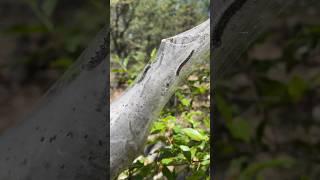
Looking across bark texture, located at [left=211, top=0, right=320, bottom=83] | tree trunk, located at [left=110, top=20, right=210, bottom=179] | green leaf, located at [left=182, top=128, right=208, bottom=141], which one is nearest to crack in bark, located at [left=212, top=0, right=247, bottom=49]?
bark texture, located at [left=211, top=0, right=320, bottom=83]

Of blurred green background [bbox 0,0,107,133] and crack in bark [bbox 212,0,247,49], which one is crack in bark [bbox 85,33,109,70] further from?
crack in bark [bbox 212,0,247,49]

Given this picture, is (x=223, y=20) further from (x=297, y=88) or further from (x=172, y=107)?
(x=172, y=107)

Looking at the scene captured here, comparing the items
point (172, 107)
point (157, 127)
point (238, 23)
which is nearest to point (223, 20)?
point (238, 23)

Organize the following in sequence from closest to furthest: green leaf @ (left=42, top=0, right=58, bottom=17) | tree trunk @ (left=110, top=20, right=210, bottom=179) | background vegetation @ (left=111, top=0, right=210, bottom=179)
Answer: green leaf @ (left=42, top=0, right=58, bottom=17), tree trunk @ (left=110, top=20, right=210, bottom=179), background vegetation @ (left=111, top=0, right=210, bottom=179)

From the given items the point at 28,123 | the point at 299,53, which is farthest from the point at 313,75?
the point at 28,123

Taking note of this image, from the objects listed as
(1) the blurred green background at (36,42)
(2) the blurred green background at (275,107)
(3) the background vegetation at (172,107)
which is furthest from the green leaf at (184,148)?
(1) the blurred green background at (36,42)

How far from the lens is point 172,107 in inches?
35.6

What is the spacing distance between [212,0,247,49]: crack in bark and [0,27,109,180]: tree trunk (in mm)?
127

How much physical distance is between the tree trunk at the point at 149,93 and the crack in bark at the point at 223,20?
0.11m

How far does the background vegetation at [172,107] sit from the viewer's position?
A: 2.16 feet

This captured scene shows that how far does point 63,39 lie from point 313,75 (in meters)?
0.26

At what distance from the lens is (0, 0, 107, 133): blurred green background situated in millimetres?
394

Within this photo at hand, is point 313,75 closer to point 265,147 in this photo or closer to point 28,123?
point 265,147

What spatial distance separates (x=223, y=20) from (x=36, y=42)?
199mm
